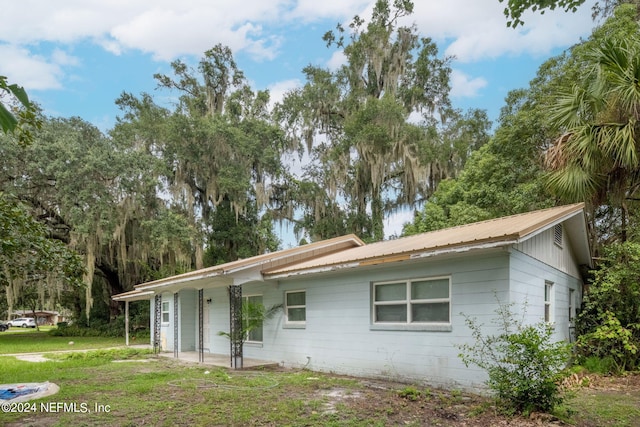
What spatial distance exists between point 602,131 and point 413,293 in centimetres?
472

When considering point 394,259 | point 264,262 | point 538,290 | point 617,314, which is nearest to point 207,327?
point 264,262

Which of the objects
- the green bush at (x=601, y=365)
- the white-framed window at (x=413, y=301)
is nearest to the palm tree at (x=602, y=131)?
the green bush at (x=601, y=365)

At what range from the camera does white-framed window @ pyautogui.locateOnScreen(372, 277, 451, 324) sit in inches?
314

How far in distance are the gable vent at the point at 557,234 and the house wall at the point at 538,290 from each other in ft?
1.89

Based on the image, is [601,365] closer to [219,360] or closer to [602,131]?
[602,131]

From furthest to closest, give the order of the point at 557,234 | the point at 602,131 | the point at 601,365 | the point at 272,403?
the point at 557,234
the point at 601,365
the point at 602,131
the point at 272,403

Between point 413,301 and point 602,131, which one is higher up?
point 602,131

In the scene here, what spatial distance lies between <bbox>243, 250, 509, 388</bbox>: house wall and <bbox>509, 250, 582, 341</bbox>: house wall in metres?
0.36

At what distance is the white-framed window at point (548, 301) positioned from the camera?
8.81 metres

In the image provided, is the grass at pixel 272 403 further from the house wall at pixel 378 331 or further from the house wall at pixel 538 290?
the house wall at pixel 538 290

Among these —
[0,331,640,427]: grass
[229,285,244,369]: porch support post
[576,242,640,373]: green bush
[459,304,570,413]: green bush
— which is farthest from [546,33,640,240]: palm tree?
[229,285,244,369]: porch support post

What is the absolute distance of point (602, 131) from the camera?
888 cm

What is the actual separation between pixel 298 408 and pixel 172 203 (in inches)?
710

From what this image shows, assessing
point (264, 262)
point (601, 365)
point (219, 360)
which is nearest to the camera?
point (601, 365)
